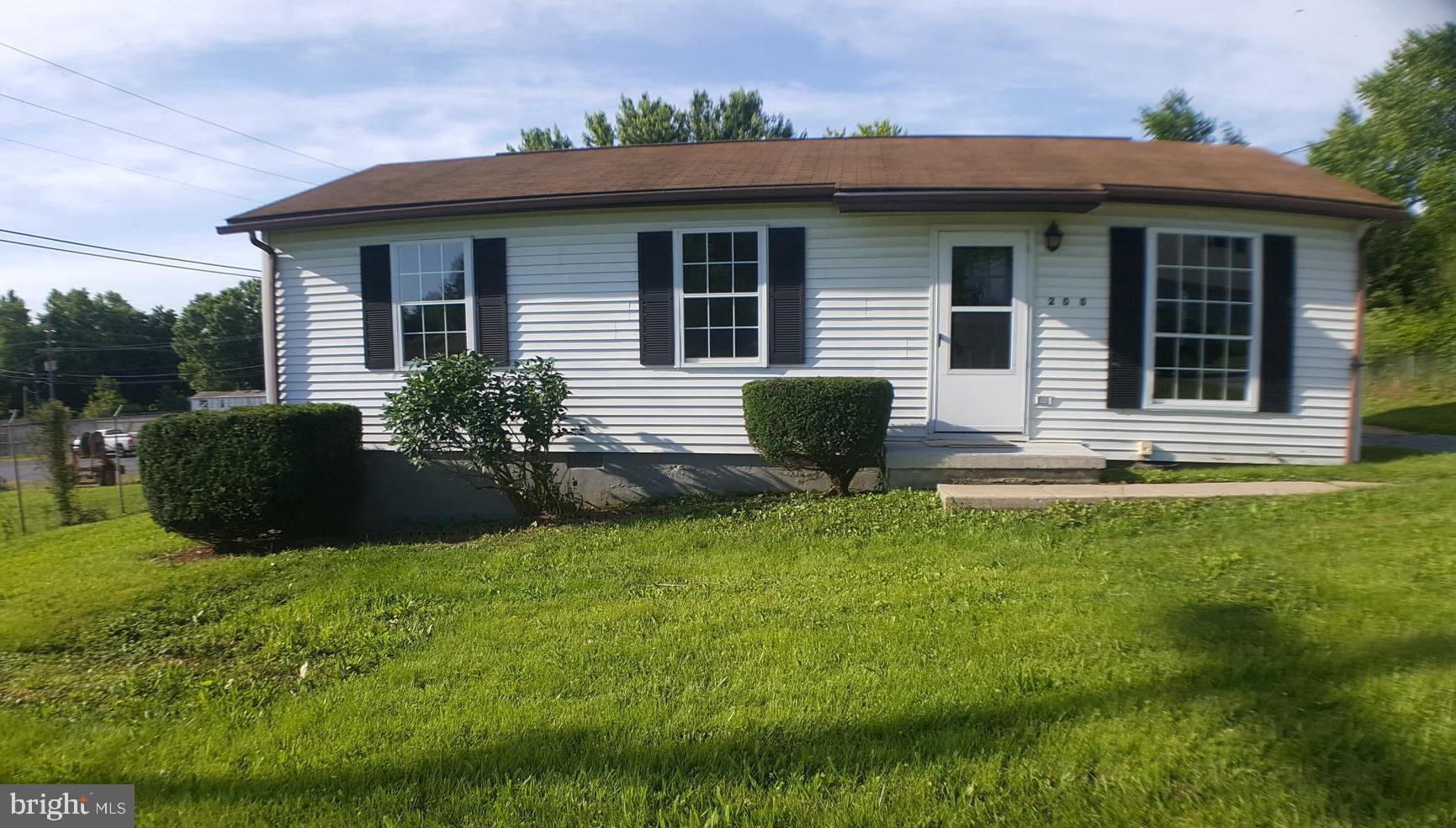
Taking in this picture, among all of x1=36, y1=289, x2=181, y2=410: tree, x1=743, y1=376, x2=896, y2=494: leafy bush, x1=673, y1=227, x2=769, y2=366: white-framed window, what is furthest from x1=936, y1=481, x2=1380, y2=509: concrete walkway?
x1=36, y1=289, x2=181, y2=410: tree

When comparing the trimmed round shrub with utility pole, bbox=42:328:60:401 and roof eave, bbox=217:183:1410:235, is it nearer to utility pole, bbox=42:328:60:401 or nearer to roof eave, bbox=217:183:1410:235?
roof eave, bbox=217:183:1410:235

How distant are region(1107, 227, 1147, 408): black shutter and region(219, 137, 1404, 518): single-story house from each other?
0.06ft

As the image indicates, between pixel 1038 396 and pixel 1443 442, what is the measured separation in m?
5.83

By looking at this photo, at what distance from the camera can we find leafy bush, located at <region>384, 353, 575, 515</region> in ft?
23.0

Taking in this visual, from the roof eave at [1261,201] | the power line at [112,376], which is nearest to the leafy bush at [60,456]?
the roof eave at [1261,201]

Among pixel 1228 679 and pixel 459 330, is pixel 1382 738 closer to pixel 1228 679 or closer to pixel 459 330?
pixel 1228 679

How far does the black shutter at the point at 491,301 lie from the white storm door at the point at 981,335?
15.7 ft

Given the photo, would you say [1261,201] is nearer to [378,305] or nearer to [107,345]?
[378,305]

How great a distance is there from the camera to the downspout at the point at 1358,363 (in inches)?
311

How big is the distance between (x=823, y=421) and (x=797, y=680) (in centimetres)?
396

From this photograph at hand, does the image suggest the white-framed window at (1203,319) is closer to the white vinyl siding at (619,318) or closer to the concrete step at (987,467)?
the concrete step at (987,467)

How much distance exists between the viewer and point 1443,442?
9.62m

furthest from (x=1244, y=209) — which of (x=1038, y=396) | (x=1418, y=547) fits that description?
(x=1418, y=547)

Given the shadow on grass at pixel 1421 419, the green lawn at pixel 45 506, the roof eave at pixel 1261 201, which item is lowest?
the green lawn at pixel 45 506
